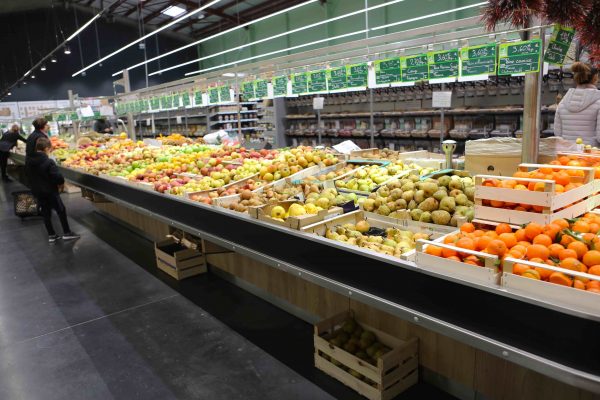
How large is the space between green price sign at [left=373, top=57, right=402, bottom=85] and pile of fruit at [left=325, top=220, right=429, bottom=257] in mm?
1223

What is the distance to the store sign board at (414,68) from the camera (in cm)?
324

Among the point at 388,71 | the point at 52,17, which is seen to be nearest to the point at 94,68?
the point at 52,17

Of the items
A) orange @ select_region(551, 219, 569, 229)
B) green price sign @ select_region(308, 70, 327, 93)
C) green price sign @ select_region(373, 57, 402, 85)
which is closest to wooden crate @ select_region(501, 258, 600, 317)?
orange @ select_region(551, 219, 569, 229)

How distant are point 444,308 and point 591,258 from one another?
0.60 meters

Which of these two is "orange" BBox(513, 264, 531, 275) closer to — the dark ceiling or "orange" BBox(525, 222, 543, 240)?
"orange" BBox(525, 222, 543, 240)

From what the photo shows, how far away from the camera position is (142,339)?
3.51 m

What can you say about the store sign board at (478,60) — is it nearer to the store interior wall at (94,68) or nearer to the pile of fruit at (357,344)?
the pile of fruit at (357,344)

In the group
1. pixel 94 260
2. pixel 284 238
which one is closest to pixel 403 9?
pixel 94 260

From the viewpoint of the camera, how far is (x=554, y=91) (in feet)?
25.5

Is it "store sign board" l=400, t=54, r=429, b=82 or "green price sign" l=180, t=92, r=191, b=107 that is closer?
"store sign board" l=400, t=54, r=429, b=82

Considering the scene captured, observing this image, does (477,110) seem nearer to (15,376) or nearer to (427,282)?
(427,282)

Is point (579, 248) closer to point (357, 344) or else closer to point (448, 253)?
point (448, 253)

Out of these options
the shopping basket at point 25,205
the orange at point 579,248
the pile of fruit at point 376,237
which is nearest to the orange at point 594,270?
the orange at point 579,248

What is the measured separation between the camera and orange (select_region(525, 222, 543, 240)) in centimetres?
194
